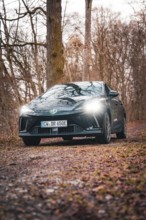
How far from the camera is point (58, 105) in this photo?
1027cm

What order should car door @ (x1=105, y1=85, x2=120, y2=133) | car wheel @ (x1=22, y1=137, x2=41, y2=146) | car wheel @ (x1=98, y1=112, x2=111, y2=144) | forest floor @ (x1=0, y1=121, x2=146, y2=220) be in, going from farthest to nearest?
car door @ (x1=105, y1=85, x2=120, y2=133)
car wheel @ (x1=22, y1=137, x2=41, y2=146)
car wheel @ (x1=98, y1=112, x2=111, y2=144)
forest floor @ (x1=0, y1=121, x2=146, y2=220)

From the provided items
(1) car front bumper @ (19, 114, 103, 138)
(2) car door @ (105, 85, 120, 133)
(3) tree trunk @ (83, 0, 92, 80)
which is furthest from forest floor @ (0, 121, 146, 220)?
(3) tree trunk @ (83, 0, 92, 80)

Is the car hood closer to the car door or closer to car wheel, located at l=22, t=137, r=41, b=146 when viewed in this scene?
car wheel, located at l=22, t=137, r=41, b=146

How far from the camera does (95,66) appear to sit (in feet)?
109

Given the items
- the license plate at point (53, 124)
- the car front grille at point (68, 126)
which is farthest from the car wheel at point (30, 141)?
the license plate at point (53, 124)

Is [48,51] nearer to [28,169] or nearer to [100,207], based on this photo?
[28,169]

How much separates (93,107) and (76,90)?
3.81ft

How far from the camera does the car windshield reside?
1088cm

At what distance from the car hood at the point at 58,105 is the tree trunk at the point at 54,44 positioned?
486 cm

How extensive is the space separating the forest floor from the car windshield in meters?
3.10

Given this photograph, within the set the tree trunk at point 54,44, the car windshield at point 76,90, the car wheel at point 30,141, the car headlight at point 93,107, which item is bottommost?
the car wheel at point 30,141

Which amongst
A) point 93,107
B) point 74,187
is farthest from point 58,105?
point 74,187

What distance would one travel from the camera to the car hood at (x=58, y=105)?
1012 centimetres

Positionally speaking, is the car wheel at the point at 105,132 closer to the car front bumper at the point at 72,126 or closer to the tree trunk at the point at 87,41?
the car front bumper at the point at 72,126
